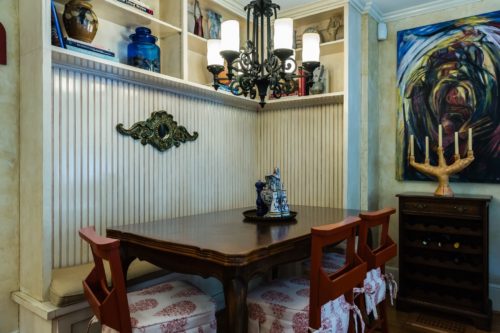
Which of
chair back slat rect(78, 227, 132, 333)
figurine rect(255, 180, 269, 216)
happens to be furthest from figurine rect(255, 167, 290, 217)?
chair back slat rect(78, 227, 132, 333)

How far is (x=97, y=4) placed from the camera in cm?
208

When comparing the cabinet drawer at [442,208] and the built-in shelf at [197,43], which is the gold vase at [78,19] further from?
the cabinet drawer at [442,208]

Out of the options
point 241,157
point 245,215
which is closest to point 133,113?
point 245,215

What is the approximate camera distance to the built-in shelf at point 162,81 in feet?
6.27

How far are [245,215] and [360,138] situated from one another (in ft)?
4.84

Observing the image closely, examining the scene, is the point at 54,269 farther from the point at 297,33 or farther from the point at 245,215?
the point at 297,33

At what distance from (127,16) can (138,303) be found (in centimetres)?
174

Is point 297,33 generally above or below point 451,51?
above

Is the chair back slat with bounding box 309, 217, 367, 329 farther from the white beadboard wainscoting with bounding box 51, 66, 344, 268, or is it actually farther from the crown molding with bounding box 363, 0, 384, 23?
the crown molding with bounding box 363, 0, 384, 23

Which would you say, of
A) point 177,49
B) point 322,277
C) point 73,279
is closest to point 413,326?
point 322,277

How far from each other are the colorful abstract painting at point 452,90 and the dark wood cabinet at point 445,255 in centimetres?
44

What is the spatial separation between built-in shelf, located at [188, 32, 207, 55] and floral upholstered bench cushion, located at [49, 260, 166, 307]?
5.44ft

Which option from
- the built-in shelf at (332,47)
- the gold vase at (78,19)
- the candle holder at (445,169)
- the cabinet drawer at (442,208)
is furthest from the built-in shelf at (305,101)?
the gold vase at (78,19)

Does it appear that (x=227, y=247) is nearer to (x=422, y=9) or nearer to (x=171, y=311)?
(x=171, y=311)
